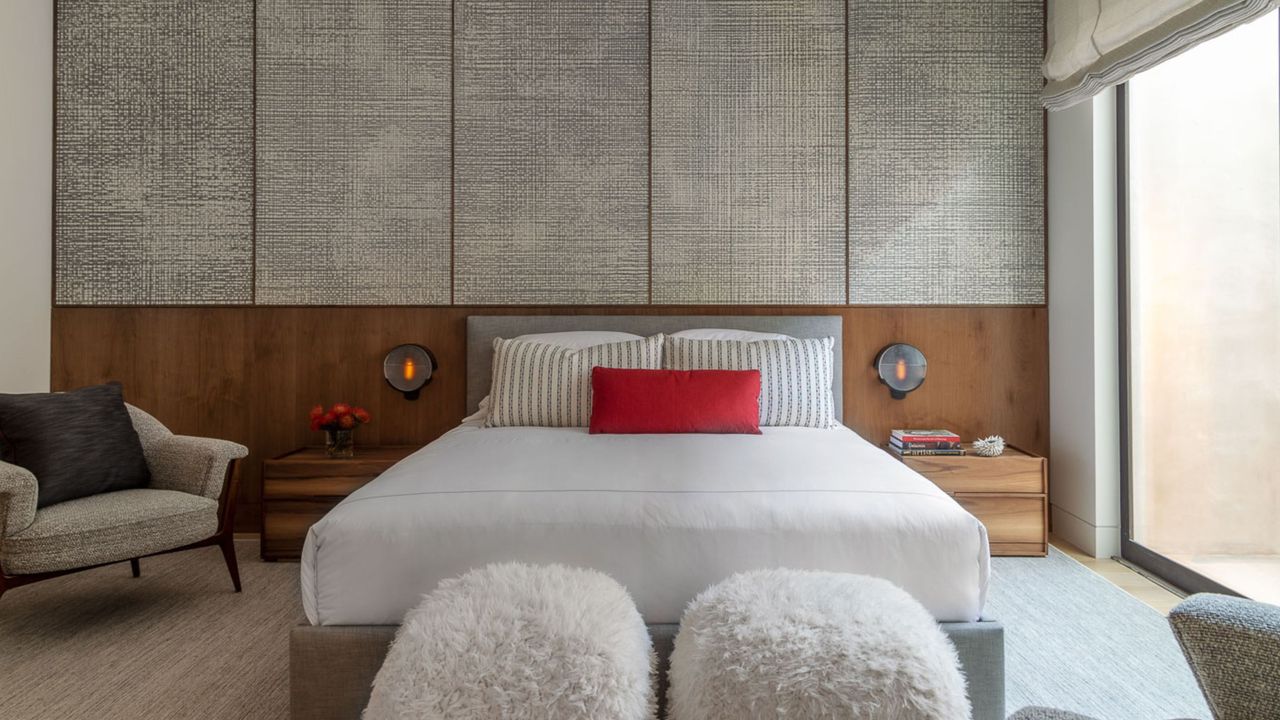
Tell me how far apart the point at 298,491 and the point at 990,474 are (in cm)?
305

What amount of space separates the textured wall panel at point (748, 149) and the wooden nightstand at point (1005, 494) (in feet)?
3.42

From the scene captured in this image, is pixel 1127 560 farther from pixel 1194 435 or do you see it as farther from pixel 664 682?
pixel 664 682

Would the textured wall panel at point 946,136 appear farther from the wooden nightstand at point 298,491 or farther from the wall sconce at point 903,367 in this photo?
the wooden nightstand at point 298,491

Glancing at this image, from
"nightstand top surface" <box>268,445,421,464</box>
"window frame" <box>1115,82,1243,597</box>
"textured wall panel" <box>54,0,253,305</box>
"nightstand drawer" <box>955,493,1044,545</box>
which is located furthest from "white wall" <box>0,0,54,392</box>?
"window frame" <box>1115,82,1243,597</box>

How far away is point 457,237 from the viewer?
3.57 metres

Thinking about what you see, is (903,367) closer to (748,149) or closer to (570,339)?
(748,149)

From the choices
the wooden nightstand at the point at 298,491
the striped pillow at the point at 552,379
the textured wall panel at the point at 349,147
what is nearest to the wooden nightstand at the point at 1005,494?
the striped pillow at the point at 552,379

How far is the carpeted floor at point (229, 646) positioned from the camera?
1950 mm

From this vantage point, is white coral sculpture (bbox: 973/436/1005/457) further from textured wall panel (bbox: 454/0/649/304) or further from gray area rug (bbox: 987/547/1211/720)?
A: textured wall panel (bbox: 454/0/649/304)

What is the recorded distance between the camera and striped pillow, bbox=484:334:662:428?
302cm

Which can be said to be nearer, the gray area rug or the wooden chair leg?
the gray area rug

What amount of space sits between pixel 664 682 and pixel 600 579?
0.30m

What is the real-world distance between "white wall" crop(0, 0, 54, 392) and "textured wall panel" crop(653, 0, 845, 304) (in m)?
2.97

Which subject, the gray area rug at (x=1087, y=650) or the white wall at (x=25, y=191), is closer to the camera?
the gray area rug at (x=1087, y=650)
